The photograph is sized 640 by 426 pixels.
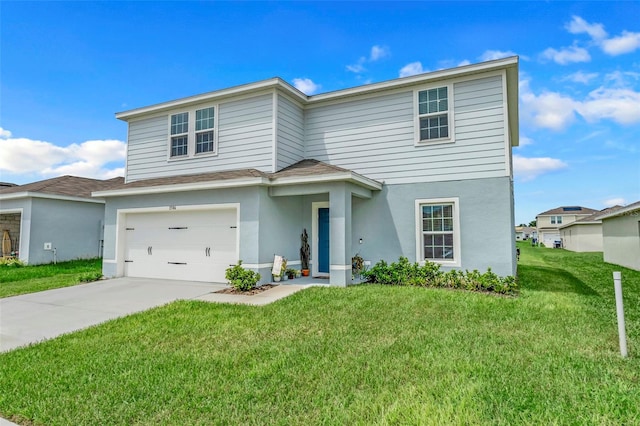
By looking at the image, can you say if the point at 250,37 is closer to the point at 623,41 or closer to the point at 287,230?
the point at 287,230

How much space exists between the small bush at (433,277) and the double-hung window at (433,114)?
360 centimetres

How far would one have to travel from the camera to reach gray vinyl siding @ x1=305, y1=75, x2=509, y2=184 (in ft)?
30.6

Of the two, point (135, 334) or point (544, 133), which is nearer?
point (135, 334)

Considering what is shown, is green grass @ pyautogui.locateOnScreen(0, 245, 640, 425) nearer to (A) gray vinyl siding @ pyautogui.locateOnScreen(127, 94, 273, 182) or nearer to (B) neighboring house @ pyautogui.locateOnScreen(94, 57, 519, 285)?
A: (B) neighboring house @ pyautogui.locateOnScreen(94, 57, 519, 285)

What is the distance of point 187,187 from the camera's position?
10180 mm

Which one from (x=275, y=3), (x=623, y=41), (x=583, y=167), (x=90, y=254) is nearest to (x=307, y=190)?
(x=275, y=3)

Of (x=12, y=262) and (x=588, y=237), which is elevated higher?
(x=588, y=237)

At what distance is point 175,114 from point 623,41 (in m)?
14.5

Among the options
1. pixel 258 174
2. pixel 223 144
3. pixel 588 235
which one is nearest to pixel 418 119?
pixel 258 174

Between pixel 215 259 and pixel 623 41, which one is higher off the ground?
pixel 623 41

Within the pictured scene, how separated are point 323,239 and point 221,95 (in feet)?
18.5

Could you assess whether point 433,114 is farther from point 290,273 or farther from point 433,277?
point 290,273

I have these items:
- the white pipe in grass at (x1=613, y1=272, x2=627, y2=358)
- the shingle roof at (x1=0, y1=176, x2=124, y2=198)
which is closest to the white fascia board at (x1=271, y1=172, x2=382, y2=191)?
the white pipe in grass at (x1=613, y1=272, x2=627, y2=358)

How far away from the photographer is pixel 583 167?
21656 millimetres
